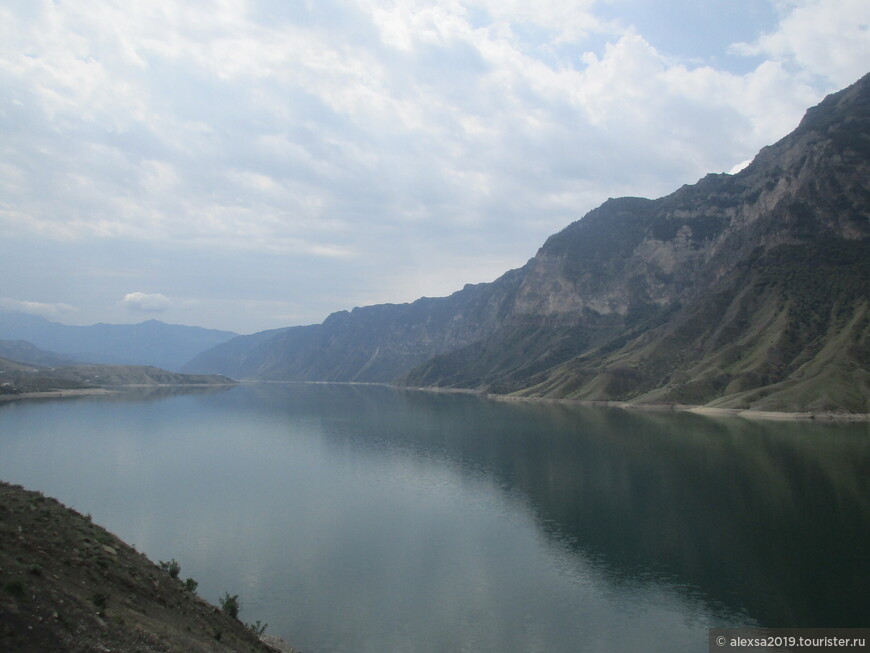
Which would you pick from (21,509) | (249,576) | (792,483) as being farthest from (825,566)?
(21,509)

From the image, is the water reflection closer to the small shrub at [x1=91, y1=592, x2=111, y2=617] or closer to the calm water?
the calm water

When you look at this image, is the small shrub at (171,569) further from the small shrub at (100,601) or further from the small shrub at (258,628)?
the small shrub at (100,601)

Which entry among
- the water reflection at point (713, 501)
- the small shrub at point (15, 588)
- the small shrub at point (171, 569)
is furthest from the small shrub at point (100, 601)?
the water reflection at point (713, 501)

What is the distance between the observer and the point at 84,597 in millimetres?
21312

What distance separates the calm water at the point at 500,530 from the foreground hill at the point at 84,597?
8109mm

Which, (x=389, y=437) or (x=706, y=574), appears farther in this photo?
(x=389, y=437)

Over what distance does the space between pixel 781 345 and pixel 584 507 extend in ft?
535

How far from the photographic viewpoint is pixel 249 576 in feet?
140

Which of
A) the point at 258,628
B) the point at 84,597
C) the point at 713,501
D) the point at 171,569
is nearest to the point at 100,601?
the point at 84,597

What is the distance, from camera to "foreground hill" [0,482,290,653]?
17438 mm

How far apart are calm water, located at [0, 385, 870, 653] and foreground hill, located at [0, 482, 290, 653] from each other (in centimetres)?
811

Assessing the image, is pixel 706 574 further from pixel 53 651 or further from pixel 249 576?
pixel 53 651

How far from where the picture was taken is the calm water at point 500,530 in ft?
117

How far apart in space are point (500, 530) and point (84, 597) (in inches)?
1666
